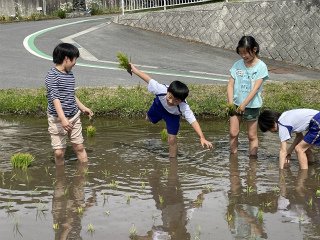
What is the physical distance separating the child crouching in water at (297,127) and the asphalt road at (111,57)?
17.1ft

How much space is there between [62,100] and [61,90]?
4.5 inches

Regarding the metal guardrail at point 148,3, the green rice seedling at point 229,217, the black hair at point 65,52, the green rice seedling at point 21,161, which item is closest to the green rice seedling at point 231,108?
the black hair at point 65,52

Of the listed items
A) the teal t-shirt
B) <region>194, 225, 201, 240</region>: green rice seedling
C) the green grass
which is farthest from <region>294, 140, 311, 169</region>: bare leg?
the green grass

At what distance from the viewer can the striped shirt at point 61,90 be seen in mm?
6645

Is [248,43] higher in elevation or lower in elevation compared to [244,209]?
higher

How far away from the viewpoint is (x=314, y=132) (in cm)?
657

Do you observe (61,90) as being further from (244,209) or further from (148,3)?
(148,3)

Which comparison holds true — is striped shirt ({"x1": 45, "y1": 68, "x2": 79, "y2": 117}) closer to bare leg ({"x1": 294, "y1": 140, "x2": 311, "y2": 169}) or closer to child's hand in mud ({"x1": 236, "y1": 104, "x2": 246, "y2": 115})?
child's hand in mud ({"x1": 236, "y1": 104, "x2": 246, "y2": 115})

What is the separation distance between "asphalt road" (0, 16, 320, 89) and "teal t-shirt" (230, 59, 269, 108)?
4497 millimetres

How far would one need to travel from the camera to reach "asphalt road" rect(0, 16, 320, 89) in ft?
41.0

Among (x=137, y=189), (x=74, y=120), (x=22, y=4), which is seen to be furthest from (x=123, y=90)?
(x=22, y=4)

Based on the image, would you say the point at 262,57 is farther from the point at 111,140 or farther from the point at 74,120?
the point at 74,120

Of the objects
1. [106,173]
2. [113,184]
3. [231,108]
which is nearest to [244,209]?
[113,184]

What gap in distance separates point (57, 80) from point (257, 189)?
253cm
